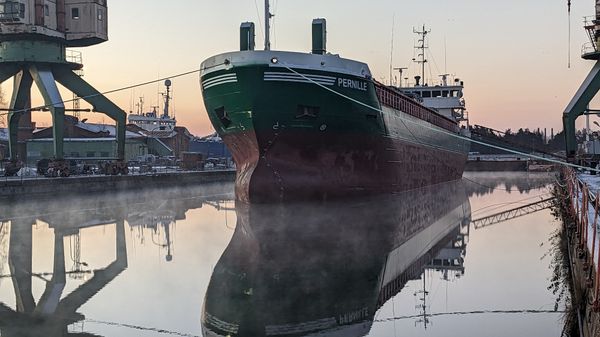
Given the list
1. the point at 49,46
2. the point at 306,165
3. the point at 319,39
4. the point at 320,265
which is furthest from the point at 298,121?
the point at 49,46

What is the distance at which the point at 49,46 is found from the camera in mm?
25406

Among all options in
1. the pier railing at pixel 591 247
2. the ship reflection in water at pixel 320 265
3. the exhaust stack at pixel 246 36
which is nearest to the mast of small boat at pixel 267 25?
the exhaust stack at pixel 246 36

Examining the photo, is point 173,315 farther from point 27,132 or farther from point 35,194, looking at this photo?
point 27,132

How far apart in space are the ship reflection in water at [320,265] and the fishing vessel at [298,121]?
62.8 inches

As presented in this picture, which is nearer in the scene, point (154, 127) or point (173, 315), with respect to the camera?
point (173, 315)

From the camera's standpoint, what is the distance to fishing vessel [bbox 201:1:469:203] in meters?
16.4

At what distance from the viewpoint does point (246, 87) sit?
16.6m

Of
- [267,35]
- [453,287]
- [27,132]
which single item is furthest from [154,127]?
[453,287]

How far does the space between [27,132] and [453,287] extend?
46.7 meters

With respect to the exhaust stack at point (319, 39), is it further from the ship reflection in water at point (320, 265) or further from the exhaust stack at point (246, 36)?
the ship reflection in water at point (320, 265)

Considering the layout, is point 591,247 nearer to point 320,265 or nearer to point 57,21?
point 320,265

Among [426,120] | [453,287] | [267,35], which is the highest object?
[267,35]

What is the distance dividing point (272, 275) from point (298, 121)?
9.34m

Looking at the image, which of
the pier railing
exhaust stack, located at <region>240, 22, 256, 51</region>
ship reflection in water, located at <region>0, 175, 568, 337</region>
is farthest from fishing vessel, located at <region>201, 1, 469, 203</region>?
the pier railing
